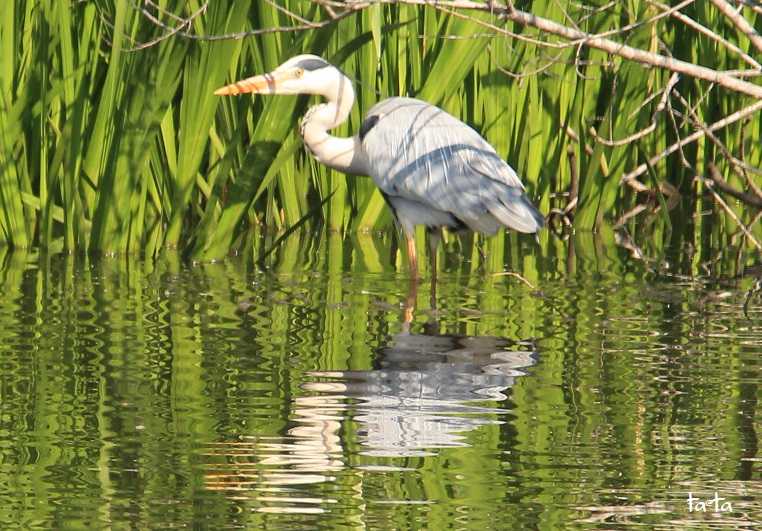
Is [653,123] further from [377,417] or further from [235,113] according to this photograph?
[377,417]

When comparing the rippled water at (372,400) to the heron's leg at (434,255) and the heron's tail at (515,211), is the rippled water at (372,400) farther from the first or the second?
the heron's tail at (515,211)

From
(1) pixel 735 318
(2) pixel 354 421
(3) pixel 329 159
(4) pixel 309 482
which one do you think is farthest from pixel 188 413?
(3) pixel 329 159

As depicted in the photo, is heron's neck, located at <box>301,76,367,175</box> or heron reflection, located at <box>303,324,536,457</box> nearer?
heron reflection, located at <box>303,324,536,457</box>

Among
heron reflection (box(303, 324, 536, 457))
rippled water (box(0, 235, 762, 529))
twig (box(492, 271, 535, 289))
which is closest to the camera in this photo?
rippled water (box(0, 235, 762, 529))

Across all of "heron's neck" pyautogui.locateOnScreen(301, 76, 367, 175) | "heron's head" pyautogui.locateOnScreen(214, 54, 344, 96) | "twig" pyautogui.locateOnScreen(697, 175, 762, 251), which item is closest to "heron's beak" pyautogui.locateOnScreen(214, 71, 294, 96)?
"heron's head" pyautogui.locateOnScreen(214, 54, 344, 96)

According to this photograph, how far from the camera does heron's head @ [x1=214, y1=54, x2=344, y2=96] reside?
24.2 ft

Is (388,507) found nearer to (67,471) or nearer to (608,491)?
(608,491)

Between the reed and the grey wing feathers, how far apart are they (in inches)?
16.6

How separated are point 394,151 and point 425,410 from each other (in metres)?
2.74

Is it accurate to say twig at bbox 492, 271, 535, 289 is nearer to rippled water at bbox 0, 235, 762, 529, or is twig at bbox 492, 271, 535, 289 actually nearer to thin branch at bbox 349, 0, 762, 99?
rippled water at bbox 0, 235, 762, 529

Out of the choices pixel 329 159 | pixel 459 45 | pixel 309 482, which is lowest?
pixel 309 482

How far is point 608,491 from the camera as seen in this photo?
3.65 metres

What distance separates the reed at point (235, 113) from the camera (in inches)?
293

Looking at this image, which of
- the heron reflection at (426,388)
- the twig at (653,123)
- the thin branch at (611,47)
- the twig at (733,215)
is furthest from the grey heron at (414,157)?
the thin branch at (611,47)
